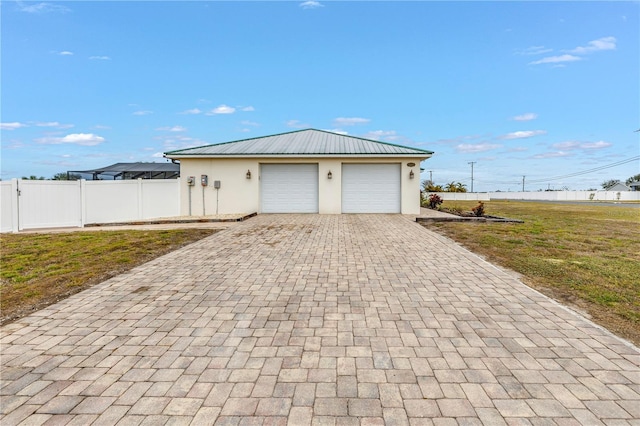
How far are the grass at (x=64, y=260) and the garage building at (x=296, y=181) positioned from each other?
5.68 meters

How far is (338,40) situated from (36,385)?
16314 millimetres

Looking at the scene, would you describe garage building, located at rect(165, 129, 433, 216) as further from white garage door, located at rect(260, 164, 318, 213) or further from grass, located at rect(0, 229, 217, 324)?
grass, located at rect(0, 229, 217, 324)

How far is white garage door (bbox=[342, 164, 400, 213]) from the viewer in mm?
15234

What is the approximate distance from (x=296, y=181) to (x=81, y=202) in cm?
863

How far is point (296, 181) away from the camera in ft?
51.1

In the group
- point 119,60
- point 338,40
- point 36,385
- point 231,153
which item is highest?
point 338,40

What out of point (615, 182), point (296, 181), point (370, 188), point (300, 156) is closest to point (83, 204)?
point (296, 181)

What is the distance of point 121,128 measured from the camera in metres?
21.0

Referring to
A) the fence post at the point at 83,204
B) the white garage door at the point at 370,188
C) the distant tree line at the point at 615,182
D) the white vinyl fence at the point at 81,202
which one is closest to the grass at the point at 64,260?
the white vinyl fence at the point at 81,202

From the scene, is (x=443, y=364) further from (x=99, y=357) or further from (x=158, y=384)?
(x=99, y=357)

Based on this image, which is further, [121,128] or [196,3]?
[121,128]

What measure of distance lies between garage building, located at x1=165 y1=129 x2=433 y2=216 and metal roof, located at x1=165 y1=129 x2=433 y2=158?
48 millimetres

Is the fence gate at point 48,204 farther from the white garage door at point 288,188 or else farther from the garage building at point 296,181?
the white garage door at point 288,188

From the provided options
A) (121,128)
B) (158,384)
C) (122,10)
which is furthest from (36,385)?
(121,128)
